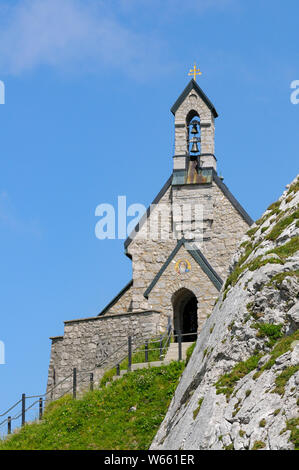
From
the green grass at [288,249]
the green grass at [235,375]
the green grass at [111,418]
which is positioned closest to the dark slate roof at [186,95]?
the green grass at [111,418]

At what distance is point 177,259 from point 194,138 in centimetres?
612

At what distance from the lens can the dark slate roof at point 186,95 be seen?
35.8 meters

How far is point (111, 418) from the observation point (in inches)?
959

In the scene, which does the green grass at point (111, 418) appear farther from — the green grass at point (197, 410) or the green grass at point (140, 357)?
the green grass at point (197, 410)

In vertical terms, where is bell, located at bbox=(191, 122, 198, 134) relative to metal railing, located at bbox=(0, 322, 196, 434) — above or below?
above

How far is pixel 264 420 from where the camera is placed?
571 inches

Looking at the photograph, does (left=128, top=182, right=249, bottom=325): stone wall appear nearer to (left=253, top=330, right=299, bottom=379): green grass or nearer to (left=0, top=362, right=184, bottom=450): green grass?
(left=0, top=362, right=184, bottom=450): green grass

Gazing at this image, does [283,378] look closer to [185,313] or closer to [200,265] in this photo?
[200,265]

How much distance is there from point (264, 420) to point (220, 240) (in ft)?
65.6

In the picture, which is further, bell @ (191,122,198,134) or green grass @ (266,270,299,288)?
bell @ (191,122,198,134)

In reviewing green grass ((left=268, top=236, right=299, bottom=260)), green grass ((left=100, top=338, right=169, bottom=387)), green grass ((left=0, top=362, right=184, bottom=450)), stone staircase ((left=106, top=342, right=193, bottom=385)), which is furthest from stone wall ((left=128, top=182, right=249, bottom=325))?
green grass ((left=268, top=236, right=299, bottom=260))

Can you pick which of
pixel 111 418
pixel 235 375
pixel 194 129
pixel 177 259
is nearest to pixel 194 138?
pixel 194 129

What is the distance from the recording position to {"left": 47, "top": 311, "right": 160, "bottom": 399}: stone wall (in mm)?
30641
